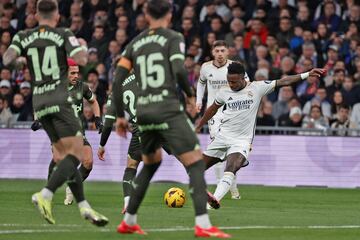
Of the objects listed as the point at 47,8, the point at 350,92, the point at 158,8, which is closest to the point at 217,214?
the point at 47,8

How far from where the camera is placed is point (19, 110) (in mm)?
26719

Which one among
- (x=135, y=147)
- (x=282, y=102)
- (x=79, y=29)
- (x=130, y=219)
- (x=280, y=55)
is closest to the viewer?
(x=130, y=219)

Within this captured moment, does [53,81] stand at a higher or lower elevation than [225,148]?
higher

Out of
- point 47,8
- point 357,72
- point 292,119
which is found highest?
point 47,8

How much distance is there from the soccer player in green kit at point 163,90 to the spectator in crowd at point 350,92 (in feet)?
43.7

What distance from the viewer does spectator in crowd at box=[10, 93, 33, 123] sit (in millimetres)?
26688

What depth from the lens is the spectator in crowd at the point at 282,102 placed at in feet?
82.1

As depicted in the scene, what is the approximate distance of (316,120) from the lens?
2425 cm

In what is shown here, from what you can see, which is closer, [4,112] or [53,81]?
[53,81]

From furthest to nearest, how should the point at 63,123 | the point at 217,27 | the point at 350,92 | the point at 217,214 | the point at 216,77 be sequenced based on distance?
the point at 217,27 → the point at 350,92 → the point at 216,77 → the point at 217,214 → the point at 63,123

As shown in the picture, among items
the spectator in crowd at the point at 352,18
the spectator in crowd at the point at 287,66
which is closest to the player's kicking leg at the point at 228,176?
the spectator in crowd at the point at 287,66

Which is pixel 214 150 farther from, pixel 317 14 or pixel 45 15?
pixel 317 14

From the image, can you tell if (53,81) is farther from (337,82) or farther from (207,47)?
(207,47)

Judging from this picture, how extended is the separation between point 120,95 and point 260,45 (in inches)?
586
